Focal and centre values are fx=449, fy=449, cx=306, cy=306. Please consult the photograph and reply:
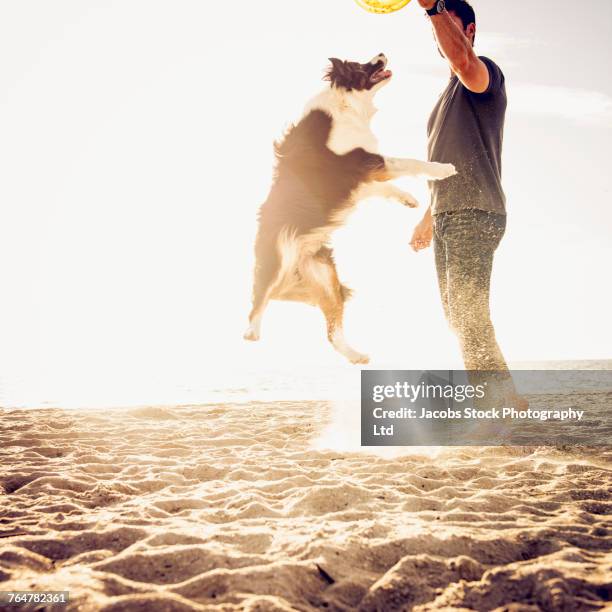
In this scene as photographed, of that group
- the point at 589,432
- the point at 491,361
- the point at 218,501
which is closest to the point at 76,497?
the point at 218,501

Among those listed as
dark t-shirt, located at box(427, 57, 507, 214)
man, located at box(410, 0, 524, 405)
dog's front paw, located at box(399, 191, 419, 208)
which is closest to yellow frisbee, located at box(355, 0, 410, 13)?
man, located at box(410, 0, 524, 405)

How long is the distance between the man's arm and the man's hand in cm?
114

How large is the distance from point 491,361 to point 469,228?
0.87 m

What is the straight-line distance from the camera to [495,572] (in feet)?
4.80

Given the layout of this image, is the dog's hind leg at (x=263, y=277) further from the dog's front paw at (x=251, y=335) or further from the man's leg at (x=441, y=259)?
the man's leg at (x=441, y=259)

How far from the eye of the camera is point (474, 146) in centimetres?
293

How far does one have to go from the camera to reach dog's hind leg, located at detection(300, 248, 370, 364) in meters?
3.52

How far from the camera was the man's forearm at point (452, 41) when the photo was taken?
92.0 inches

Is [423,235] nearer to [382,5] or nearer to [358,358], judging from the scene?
[358,358]

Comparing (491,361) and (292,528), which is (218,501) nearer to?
(292,528)

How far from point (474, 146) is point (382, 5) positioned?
106 cm

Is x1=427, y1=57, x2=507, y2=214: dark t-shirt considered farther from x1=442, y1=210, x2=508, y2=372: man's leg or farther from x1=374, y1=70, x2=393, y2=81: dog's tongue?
x1=374, y1=70, x2=393, y2=81: dog's tongue

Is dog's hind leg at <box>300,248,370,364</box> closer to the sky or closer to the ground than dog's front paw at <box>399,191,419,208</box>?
closer to the ground

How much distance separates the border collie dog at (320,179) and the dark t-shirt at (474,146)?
0.87 feet
